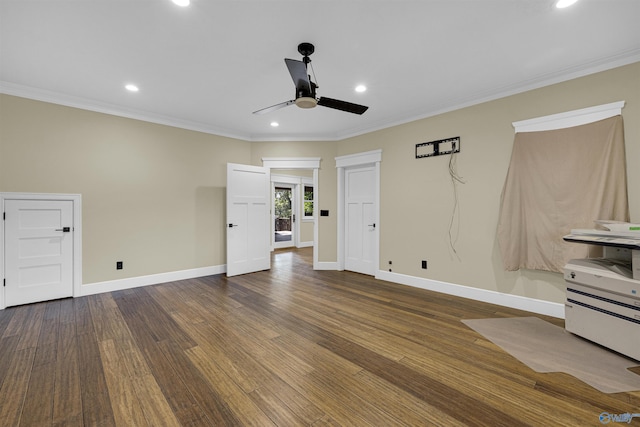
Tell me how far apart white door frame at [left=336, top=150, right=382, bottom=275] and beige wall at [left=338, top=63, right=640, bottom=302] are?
11 cm

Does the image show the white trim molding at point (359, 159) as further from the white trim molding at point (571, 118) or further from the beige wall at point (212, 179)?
the white trim molding at point (571, 118)

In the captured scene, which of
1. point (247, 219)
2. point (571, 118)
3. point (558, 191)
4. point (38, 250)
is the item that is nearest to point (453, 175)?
point (558, 191)

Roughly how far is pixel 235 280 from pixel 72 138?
10.1 ft

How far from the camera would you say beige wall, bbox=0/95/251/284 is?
3443 mm

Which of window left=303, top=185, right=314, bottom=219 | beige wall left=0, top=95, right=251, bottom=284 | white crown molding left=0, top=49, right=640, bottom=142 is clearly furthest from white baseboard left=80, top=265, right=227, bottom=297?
window left=303, top=185, right=314, bottom=219

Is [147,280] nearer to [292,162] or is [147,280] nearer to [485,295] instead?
[292,162]

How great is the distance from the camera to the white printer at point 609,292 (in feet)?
6.95

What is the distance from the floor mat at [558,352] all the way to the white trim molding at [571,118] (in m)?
2.16

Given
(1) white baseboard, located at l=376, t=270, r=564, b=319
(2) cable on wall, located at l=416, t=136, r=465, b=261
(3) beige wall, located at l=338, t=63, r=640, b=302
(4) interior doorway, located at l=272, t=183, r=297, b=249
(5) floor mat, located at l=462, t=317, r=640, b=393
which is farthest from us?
(4) interior doorway, located at l=272, t=183, r=297, b=249

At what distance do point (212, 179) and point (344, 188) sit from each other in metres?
2.55

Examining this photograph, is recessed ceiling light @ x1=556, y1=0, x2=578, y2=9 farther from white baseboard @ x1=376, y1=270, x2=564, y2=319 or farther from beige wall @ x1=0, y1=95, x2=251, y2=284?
beige wall @ x1=0, y1=95, x2=251, y2=284

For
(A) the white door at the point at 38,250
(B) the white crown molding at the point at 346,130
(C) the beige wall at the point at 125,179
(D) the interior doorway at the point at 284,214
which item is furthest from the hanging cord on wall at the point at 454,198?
(A) the white door at the point at 38,250

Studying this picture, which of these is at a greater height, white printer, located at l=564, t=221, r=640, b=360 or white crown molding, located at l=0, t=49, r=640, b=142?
white crown molding, located at l=0, t=49, r=640, b=142

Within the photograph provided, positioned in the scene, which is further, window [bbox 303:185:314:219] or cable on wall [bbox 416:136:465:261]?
window [bbox 303:185:314:219]
